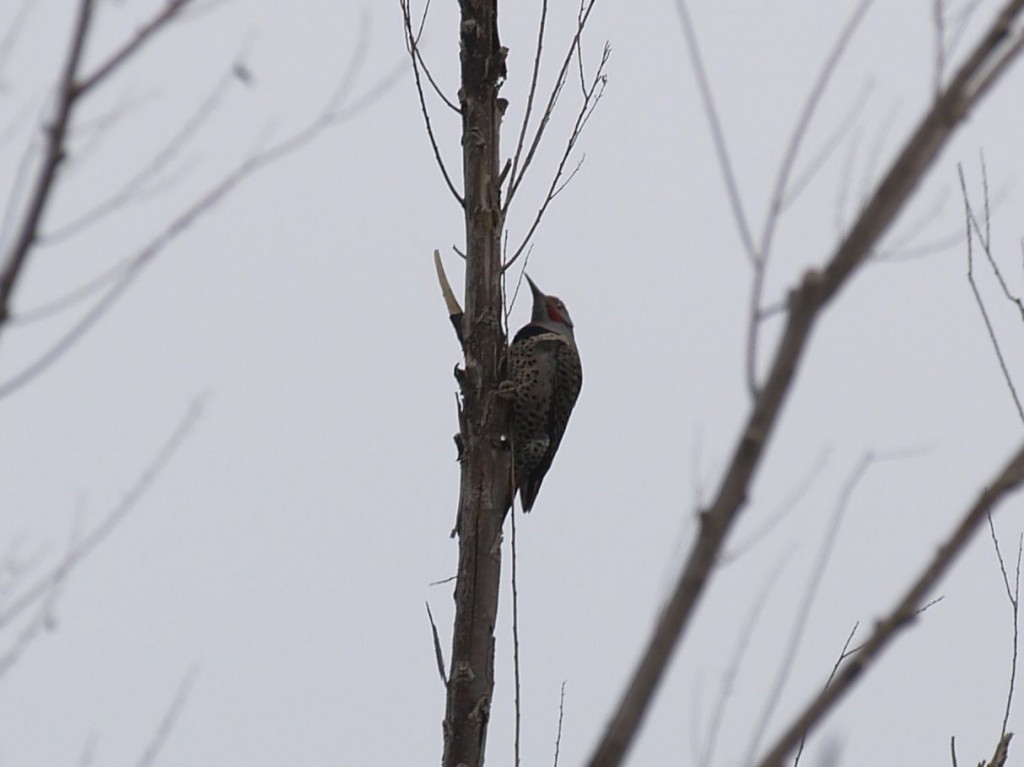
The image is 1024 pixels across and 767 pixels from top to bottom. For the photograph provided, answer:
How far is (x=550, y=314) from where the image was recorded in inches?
258

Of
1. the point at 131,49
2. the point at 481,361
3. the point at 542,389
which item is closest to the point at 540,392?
the point at 542,389

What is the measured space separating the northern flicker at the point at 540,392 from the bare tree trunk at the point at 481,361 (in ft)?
5.61

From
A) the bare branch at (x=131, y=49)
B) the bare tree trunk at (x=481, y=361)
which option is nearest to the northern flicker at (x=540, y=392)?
the bare tree trunk at (x=481, y=361)

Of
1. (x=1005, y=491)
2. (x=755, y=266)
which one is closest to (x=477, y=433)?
(x=755, y=266)

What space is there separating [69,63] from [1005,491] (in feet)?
3.52

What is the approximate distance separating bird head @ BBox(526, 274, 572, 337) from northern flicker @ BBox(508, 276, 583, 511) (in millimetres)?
80

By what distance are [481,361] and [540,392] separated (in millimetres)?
2005

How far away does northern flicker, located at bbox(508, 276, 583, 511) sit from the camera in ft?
19.2

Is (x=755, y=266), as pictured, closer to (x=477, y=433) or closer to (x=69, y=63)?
(x=69, y=63)

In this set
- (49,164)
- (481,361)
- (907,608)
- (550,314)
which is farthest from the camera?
(550,314)

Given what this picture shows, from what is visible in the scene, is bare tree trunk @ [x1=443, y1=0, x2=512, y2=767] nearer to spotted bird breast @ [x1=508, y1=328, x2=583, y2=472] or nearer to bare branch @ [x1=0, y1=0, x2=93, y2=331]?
spotted bird breast @ [x1=508, y1=328, x2=583, y2=472]

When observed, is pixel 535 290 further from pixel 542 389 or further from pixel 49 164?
pixel 49 164

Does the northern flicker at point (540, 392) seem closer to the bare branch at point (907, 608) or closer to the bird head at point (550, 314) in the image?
the bird head at point (550, 314)

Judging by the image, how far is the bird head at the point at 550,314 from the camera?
6504 millimetres
